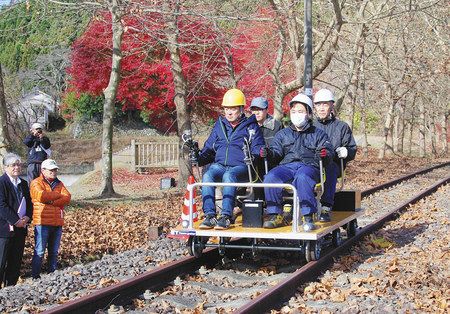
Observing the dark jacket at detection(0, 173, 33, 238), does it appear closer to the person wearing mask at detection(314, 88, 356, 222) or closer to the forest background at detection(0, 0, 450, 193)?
the person wearing mask at detection(314, 88, 356, 222)

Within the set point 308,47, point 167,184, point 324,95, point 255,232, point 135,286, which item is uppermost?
point 308,47

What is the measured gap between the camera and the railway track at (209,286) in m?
7.51

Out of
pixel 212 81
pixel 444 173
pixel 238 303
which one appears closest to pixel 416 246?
pixel 238 303

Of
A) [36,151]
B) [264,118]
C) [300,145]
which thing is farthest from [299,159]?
[36,151]

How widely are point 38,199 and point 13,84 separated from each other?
51.6 meters

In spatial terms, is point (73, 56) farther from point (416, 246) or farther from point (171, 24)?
point (416, 246)

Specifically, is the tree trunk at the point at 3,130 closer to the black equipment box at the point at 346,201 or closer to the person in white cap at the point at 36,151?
the person in white cap at the point at 36,151

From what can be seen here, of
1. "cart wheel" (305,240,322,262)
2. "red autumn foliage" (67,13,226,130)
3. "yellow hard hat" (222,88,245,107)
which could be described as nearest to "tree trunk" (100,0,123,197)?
"red autumn foliage" (67,13,226,130)

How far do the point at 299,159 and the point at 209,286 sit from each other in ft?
7.48

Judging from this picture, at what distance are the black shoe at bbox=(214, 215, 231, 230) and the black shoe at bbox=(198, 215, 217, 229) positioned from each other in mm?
106

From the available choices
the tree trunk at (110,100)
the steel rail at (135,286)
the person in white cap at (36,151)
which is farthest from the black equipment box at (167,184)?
the steel rail at (135,286)

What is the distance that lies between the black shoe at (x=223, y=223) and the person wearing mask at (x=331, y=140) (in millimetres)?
1423

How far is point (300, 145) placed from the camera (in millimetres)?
10039

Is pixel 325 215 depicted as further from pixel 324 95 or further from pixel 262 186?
pixel 324 95
